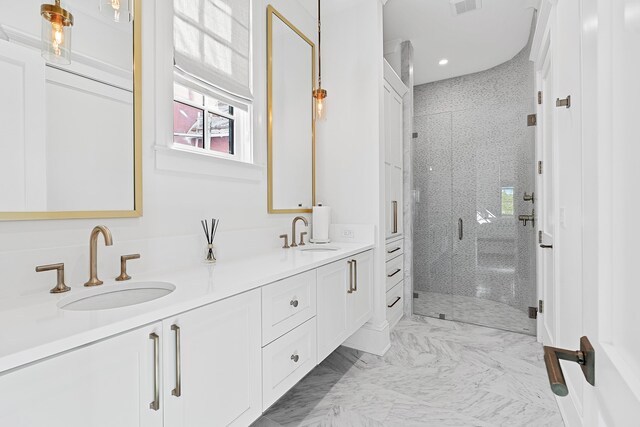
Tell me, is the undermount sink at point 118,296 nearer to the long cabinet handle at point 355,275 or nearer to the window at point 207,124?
the window at point 207,124

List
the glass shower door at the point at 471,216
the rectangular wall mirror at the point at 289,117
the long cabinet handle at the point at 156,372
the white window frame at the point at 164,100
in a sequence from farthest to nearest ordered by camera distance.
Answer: the glass shower door at the point at 471,216 < the rectangular wall mirror at the point at 289,117 < the white window frame at the point at 164,100 < the long cabinet handle at the point at 156,372

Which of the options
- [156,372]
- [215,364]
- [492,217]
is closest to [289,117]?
[215,364]

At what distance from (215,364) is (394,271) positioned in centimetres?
227

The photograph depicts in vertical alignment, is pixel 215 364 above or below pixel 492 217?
below

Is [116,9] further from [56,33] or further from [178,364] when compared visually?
[178,364]

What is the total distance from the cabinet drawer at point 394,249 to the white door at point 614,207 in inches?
94.3

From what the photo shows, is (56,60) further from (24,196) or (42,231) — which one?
(42,231)

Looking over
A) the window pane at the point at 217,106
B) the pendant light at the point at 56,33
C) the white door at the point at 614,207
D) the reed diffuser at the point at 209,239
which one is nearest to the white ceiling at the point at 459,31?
the window pane at the point at 217,106

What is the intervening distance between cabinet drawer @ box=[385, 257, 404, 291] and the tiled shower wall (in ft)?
1.73

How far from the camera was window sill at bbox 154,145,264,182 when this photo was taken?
1546mm

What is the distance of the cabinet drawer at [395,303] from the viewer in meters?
2.98

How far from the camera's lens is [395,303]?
10.3 ft

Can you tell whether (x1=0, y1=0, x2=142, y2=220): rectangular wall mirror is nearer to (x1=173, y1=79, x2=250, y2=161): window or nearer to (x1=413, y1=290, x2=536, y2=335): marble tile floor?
(x1=173, y1=79, x2=250, y2=161): window

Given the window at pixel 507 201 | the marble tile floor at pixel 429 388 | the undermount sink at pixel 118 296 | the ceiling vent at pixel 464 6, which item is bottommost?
the marble tile floor at pixel 429 388
